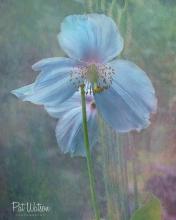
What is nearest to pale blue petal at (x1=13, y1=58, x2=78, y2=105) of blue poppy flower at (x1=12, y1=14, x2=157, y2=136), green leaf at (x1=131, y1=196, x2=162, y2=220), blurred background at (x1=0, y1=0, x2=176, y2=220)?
blue poppy flower at (x1=12, y1=14, x2=157, y2=136)

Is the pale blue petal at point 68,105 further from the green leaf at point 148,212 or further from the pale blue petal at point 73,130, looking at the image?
the green leaf at point 148,212

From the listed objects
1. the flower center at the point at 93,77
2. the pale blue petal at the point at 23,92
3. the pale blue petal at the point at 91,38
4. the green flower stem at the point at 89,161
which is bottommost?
the green flower stem at the point at 89,161

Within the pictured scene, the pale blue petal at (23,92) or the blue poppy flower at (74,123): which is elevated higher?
the pale blue petal at (23,92)

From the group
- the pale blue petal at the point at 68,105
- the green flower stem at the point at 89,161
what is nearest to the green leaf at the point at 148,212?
the green flower stem at the point at 89,161

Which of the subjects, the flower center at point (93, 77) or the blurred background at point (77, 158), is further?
the blurred background at point (77, 158)

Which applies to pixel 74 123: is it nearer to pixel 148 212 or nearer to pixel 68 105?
pixel 68 105

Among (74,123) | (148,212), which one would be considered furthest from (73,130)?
(148,212)

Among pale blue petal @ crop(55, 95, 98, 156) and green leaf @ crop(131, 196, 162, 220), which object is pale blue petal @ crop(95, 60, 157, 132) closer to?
pale blue petal @ crop(55, 95, 98, 156)
